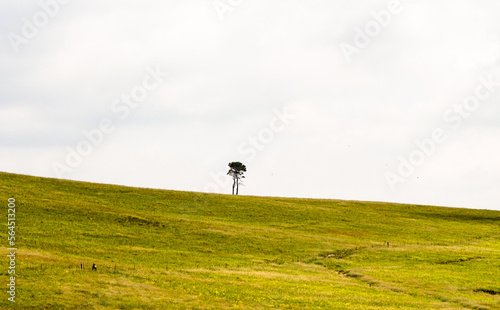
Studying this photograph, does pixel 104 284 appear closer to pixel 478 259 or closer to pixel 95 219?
pixel 95 219

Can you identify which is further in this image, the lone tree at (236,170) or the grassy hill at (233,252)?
the lone tree at (236,170)

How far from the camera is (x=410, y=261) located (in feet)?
225

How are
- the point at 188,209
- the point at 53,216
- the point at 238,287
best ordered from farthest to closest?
1. the point at 188,209
2. the point at 53,216
3. the point at 238,287

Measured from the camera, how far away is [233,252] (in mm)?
68375

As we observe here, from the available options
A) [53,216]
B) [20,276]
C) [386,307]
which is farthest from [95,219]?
[386,307]

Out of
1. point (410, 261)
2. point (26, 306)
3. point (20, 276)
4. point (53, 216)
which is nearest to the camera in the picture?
point (26, 306)

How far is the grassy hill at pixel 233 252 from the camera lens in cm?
4040

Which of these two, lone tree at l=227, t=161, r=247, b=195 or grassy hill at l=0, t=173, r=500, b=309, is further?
lone tree at l=227, t=161, r=247, b=195

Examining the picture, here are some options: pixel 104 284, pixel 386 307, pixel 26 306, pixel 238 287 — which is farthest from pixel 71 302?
pixel 386 307

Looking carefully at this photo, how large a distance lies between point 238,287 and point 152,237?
28818 millimetres

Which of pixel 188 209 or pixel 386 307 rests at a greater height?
pixel 188 209

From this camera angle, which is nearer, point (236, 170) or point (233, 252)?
point (233, 252)

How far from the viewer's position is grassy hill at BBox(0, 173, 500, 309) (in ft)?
133

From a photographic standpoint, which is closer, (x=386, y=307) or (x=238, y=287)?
(x=386, y=307)
